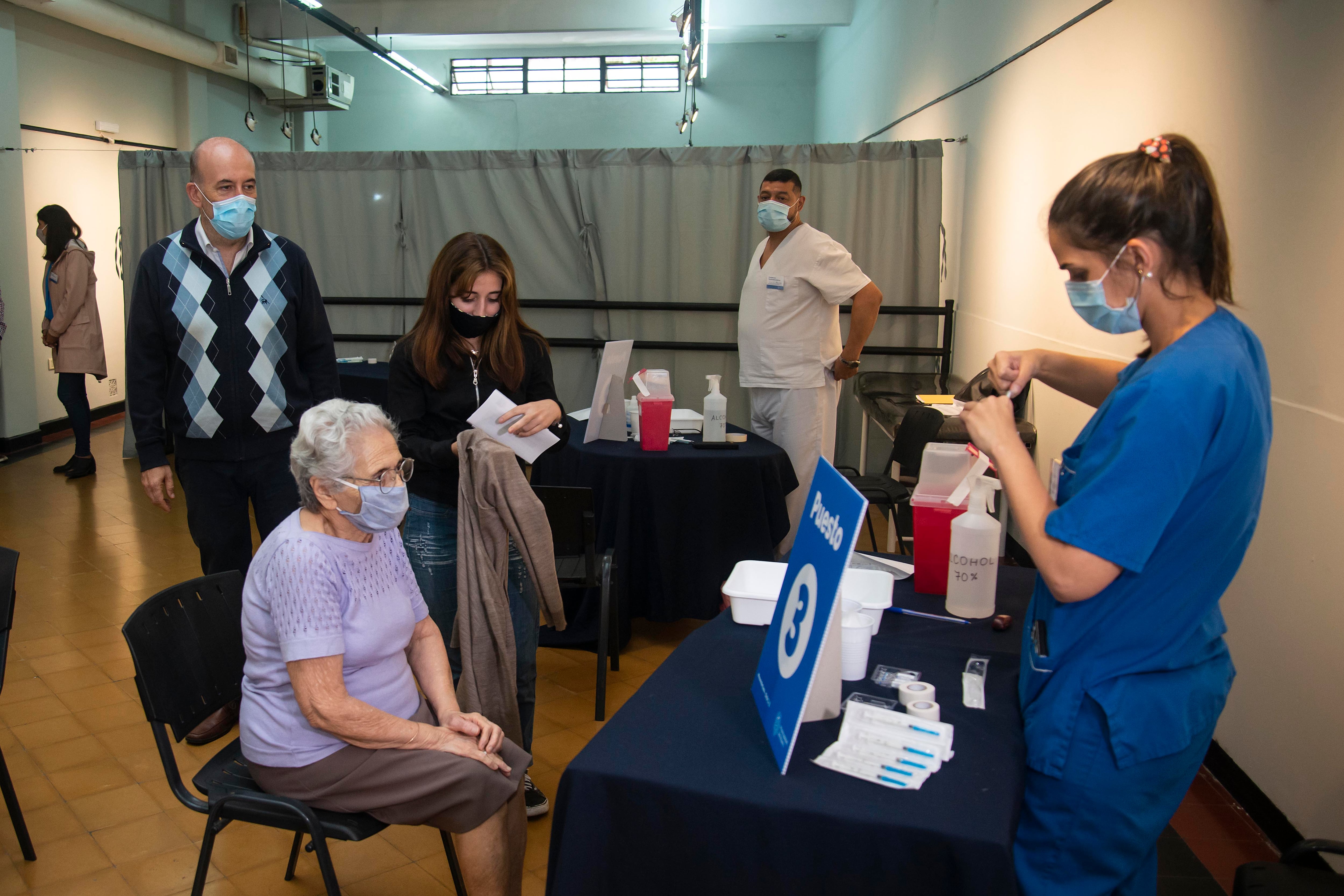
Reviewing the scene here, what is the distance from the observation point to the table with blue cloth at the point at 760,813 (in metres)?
1.12

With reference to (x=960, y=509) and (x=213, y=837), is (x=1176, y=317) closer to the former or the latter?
(x=960, y=509)

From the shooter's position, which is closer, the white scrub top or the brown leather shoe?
the brown leather shoe

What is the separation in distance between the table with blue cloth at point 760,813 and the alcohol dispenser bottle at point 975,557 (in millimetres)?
316

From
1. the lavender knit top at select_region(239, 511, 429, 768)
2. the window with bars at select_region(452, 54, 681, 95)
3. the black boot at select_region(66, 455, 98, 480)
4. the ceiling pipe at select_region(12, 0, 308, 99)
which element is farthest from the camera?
the window with bars at select_region(452, 54, 681, 95)

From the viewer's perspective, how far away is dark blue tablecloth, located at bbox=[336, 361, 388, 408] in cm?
538

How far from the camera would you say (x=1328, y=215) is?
86.3 inches

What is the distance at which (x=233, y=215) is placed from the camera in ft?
8.05

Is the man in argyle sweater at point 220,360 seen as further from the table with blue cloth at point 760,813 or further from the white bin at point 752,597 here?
the table with blue cloth at point 760,813

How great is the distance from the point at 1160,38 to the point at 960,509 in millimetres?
2192

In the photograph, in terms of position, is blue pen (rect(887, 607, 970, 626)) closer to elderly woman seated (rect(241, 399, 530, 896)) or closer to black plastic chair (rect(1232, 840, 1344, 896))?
black plastic chair (rect(1232, 840, 1344, 896))

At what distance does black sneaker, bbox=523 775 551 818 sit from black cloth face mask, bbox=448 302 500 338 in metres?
1.15

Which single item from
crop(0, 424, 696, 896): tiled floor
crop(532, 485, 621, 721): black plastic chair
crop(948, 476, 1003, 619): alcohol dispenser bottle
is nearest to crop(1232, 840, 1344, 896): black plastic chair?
crop(948, 476, 1003, 619): alcohol dispenser bottle

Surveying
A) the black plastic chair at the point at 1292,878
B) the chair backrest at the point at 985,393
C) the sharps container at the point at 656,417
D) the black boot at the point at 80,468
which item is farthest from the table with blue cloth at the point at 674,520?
the black boot at the point at 80,468

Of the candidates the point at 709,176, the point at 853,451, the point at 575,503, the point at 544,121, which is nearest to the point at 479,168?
the point at 709,176
